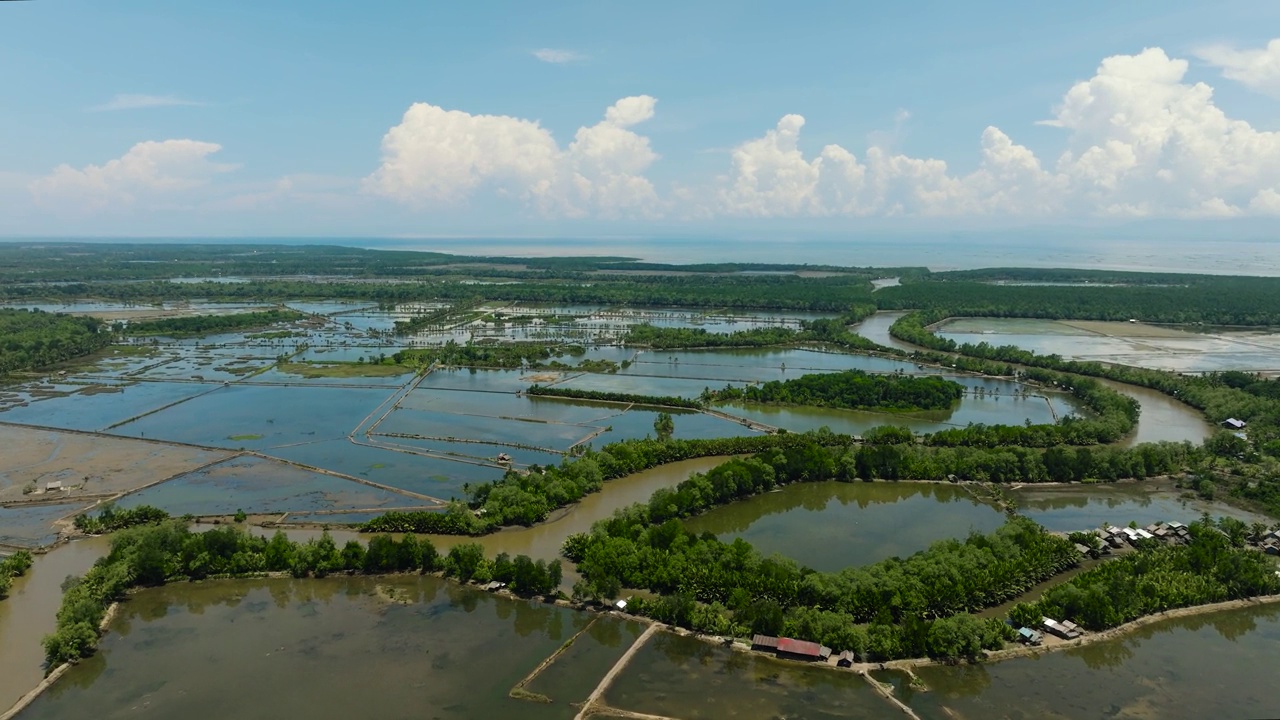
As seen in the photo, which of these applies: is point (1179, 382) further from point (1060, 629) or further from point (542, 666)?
point (542, 666)

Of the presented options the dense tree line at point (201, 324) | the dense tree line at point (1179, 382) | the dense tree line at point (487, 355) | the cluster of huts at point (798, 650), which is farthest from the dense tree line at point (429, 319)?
the cluster of huts at point (798, 650)

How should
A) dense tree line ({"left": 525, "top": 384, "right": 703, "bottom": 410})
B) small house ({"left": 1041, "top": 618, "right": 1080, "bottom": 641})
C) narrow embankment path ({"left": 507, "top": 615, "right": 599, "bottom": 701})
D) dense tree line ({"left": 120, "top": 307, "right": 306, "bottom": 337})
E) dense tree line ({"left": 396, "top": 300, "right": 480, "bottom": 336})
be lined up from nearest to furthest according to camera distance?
1. narrow embankment path ({"left": 507, "top": 615, "right": 599, "bottom": 701})
2. small house ({"left": 1041, "top": 618, "right": 1080, "bottom": 641})
3. dense tree line ({"left": 525, "top": 384, "right": 703, "bottom": 410})
4. dense tree line ({"left": 120, "top": 307, "right": 306, "bottom": 337})
5. dense tree line ({"left": 396, "top": 300, "right": 480, "bottom": 336})

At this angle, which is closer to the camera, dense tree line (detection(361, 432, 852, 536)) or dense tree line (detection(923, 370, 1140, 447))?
dense tree line (detection(361, 432, 852, 536))

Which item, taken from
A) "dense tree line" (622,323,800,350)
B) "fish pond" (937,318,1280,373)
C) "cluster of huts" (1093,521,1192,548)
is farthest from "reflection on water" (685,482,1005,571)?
"fish pond" (937,318,1280,373)

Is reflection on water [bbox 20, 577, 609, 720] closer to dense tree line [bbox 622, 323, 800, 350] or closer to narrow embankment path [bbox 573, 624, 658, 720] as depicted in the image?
narrow embankment path [bbox 573, 624, 658, 720]

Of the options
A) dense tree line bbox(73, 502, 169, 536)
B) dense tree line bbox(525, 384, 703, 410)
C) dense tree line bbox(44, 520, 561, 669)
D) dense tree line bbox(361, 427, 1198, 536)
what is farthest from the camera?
dense tree line bbox(525, 384, 703, 410)

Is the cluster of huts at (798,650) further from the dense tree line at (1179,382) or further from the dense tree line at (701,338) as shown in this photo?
the dense tree line at (701,338)

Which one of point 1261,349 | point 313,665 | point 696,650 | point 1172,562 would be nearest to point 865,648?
point 696,650

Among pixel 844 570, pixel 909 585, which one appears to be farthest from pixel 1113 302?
pixel 844 570
